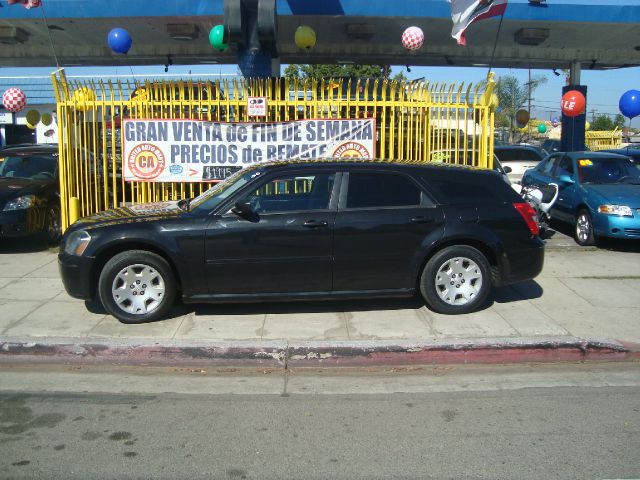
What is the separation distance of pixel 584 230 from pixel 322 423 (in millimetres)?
7692

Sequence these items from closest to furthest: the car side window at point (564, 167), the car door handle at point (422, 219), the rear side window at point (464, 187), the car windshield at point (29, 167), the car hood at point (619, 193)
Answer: the car door handle at point (422, 219)
the rear side window at point (464, 187)
the car hood at point (619, 193)
the car windshield at point (29, 167)
the car side window at point (564, 167)

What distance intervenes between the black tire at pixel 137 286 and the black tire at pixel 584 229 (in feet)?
23.9

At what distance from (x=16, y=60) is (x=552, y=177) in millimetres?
17142

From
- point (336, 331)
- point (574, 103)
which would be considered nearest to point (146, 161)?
point (336, 331)

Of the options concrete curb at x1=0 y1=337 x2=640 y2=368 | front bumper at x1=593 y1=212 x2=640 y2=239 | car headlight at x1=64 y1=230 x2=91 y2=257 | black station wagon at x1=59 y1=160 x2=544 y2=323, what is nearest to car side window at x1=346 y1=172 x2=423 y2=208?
black station wagon at x1=59 y1=160 x2=544 y2=323

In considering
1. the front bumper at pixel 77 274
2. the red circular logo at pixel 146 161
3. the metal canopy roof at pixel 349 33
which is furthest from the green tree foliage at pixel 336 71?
the front bumper at pixel 77 274

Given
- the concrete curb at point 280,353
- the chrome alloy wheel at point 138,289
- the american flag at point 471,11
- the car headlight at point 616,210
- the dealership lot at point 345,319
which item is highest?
the american flag at point 471,11

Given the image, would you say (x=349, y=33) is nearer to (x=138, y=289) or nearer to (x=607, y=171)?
(x=607, y=171)

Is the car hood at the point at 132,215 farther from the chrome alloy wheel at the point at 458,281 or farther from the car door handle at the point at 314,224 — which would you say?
the chrome alloy wheel at the point at 458,281

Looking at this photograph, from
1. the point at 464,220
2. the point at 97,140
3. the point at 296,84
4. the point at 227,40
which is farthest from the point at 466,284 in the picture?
the point at 227,40

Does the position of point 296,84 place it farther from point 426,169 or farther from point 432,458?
point 432,458

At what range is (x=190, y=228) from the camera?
6.16 meters

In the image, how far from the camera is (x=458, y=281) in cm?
661

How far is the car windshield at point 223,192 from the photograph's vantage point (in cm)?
638
